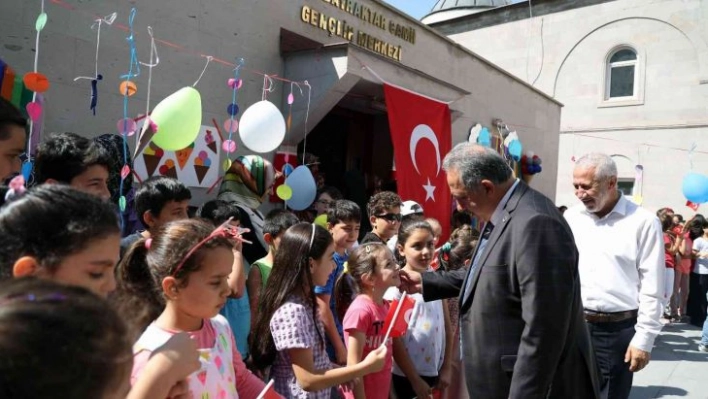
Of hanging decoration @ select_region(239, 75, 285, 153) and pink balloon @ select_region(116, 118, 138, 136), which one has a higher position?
hanging decoration @ select_region(239, 75, 285, 153)

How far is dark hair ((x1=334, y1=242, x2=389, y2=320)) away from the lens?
9.36ft

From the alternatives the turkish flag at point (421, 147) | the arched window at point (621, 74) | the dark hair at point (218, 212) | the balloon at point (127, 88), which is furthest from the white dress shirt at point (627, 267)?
the arched window at point (621, 74)

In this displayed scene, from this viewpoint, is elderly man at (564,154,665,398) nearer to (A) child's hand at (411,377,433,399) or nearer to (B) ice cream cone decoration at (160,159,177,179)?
(A) child's hand at (411,377,433,399)

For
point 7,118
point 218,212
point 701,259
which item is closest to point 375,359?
point 218,212

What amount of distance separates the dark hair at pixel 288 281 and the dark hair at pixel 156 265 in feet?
2.26

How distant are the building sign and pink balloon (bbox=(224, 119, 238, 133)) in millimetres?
1688

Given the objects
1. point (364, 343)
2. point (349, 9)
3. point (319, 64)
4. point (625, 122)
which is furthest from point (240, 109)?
point (625, 122)

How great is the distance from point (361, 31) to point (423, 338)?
434cm

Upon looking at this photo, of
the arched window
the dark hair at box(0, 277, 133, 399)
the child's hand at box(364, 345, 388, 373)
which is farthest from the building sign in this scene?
the arched window

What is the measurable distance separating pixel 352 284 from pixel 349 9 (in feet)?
13.9

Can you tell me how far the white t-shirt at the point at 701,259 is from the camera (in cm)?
870

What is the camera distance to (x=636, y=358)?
3.10 m

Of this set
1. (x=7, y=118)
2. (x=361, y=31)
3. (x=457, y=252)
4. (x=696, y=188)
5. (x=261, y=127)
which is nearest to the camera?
(x=7, y=118)

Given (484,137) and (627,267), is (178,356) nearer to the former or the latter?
(627,267)
